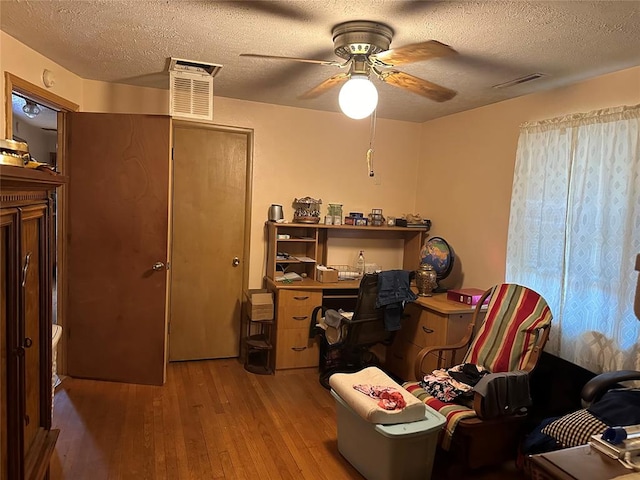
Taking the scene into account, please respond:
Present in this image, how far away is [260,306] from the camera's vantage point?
3730mm

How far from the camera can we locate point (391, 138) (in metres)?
4.55

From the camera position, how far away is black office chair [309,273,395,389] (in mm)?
3414

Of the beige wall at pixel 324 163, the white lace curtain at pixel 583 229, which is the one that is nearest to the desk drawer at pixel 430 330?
the white lace curtain at pixel 583 229

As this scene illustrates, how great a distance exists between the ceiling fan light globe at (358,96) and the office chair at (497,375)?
1.60 m

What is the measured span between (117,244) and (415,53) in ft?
8.34

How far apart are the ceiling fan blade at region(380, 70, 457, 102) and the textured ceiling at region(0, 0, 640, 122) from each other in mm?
190

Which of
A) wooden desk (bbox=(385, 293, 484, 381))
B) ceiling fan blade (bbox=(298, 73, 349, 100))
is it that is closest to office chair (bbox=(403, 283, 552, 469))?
wooden desk (bbox=(385, 293, 484, 381))

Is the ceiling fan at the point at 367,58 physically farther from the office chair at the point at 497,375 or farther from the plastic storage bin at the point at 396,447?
the plastic storage bin at the point at 396,447

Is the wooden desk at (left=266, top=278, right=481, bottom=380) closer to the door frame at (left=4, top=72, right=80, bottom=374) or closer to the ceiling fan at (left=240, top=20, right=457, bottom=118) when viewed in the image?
the door frame at (left=4, top=72, right=80, bottom=374)

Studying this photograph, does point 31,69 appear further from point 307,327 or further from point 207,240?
point 307,327

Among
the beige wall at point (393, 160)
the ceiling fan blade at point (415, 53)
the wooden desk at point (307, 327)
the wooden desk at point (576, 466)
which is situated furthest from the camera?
the wooden desk at point (307, 327)

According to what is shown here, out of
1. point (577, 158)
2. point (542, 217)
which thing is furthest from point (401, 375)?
point (577, 158)

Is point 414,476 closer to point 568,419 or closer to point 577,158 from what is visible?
point 568,419

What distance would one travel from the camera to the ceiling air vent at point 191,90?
312cm
